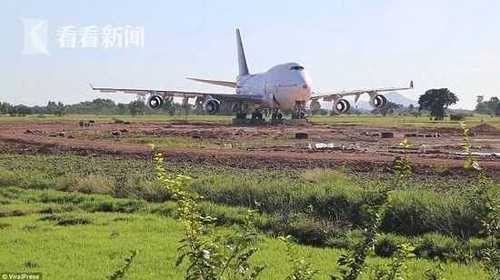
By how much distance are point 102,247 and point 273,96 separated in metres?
59.7

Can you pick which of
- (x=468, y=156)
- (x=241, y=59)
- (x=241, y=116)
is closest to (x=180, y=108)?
(x=241, y=59)

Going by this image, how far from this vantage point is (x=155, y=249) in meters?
12.3

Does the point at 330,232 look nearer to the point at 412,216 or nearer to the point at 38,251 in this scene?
the point at 412,216

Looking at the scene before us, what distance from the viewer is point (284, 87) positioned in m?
69.0

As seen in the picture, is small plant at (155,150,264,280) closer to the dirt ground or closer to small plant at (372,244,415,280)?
small plant at (372,244,415,280)

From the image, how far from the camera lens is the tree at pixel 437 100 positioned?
119 meters

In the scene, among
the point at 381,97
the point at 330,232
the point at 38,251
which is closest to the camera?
the point at 38,251

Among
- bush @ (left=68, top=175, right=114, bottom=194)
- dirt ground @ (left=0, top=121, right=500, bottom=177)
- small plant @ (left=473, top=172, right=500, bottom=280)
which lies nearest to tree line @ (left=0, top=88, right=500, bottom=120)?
dirt ground @ (left=0, top=121, right=500, bottom=177)

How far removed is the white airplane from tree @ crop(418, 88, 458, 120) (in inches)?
1718

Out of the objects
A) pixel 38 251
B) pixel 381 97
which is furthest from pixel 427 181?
pixel 381 97

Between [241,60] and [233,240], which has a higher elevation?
[241,60]

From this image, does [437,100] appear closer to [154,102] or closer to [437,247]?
→ [154,102]

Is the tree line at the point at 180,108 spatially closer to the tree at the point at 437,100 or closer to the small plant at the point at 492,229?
the tree at the point at 437,100

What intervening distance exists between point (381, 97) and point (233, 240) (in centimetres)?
7091
